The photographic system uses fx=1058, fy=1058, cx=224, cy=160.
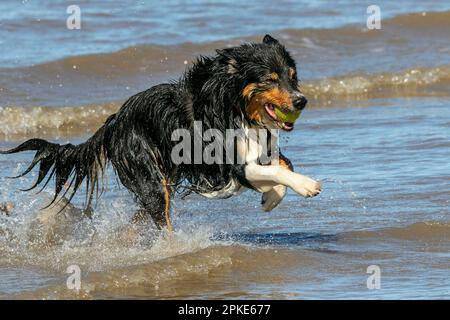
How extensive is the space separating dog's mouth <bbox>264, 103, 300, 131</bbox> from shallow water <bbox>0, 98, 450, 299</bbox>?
89cm

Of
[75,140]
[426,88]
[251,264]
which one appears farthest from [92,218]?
[426,88]

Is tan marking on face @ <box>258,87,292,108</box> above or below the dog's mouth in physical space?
above

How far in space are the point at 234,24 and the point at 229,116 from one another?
8997 mm

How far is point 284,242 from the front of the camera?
7.46 metres

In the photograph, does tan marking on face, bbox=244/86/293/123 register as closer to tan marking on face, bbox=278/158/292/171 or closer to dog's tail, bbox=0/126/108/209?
tan marking on face, bbox=278/158/292/171

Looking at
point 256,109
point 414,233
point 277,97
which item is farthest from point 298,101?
point 414,233

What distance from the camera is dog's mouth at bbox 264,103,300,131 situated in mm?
6797

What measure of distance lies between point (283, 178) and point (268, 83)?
0.62 m

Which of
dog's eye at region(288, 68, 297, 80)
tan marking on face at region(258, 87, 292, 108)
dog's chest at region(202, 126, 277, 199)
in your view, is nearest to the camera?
tan marking on face at region(258, 87, 292, 108)

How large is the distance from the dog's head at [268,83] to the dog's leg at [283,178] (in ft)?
0.94

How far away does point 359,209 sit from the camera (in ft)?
26.8

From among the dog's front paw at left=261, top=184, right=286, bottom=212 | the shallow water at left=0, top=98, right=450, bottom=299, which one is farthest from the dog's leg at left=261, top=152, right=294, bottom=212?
the shallow water at left=0, top=98, right=450, bottom=299

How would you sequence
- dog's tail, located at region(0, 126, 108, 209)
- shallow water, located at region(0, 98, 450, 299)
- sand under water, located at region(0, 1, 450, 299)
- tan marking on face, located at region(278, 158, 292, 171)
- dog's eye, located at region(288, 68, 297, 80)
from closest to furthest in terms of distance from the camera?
shallow water, located at region(0, 98, 450, 299), sand under water, located at region(0, 1, 450, 299), dog's eye, located at region(288, 68, 297, 80), tan marking on face, located at region(278, 158, 292, 171), dog's tail, located at region(0, 126, 108, 209)

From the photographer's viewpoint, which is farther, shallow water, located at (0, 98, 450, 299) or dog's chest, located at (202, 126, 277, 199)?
dog's chest, located at (202, 126, 277, 199)
